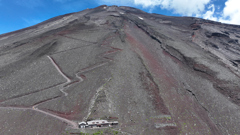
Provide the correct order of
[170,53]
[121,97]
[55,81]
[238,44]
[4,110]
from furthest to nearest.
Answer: [238,44] → [170,53] → [55,81] → [121,97] → [4,110]

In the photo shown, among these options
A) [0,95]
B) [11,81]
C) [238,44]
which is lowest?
[0,95]

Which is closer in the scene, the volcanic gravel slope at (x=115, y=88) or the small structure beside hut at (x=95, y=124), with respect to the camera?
the small structure beside hut at (x=95, y=124)

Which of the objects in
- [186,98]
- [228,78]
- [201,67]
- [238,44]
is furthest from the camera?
[238,44]

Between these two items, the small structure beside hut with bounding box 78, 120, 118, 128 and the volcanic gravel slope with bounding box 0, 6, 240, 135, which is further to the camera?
the volcanic gravel slope with bounding box 0, 6, 240, 135

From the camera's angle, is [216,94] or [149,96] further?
[216,94]

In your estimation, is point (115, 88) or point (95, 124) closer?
point (95, 124)

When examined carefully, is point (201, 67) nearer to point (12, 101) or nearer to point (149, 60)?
point (149, 60)

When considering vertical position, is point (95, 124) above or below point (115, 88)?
below

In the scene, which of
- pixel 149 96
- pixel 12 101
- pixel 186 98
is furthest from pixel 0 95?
pixel 186 98
